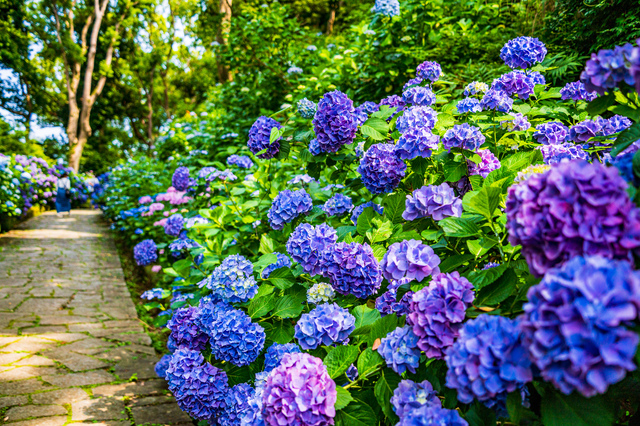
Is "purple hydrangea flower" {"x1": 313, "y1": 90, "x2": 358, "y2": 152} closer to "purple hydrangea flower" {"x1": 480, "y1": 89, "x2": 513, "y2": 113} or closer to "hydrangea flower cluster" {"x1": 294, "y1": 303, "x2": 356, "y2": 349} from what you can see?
"purple hydrangea flower" {"x1": 480, "y1": 89, "x2": 513, "y2": 113}

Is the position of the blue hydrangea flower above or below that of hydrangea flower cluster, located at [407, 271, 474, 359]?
above

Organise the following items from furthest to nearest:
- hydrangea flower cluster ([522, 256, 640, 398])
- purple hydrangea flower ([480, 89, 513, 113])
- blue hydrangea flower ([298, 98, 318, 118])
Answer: blue hydrangea flower ([298, 98, 318, 118])
purple hydrangea flower ([480, 89, 513, 113])
hydrangea flower cluster ([522, 256, 640, 398])

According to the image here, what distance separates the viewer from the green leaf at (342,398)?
0.97 meters

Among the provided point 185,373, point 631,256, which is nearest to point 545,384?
point 631,256

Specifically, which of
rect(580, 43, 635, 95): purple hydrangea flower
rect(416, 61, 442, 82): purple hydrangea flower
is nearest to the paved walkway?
rect(416, 61, 442, 82): purple hydrangea flower

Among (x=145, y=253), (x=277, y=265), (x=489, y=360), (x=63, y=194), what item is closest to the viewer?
(x=489, y=360)

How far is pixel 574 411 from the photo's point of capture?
28.1 inches

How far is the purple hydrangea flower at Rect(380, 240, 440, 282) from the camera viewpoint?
3.57 ft

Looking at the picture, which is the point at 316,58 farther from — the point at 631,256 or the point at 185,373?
the point at 631,256

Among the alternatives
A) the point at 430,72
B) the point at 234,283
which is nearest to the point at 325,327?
Result: the point at 234,283

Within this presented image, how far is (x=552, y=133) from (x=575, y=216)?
1137 millimetres

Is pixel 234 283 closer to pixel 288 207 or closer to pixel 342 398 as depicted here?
pixel 288 207

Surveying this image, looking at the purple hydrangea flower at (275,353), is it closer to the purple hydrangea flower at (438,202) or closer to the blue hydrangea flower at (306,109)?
the purple hydrangea flower at (438,202)

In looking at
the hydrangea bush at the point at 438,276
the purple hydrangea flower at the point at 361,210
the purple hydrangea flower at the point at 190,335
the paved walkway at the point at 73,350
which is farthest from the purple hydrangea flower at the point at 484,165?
the paved walkway at the point at 73,350
